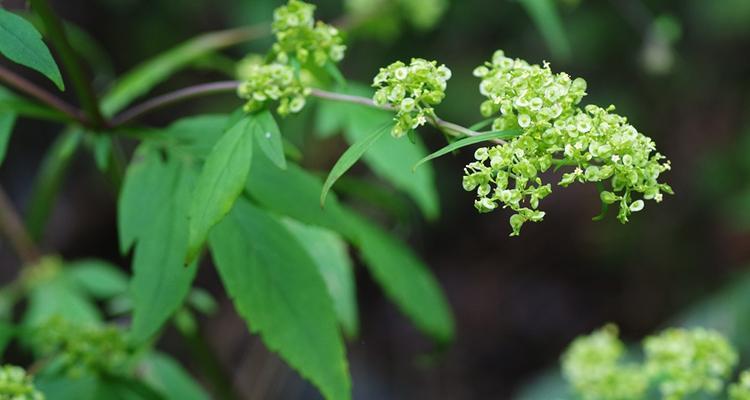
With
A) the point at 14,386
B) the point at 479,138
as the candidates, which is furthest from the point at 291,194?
the point at 14,386

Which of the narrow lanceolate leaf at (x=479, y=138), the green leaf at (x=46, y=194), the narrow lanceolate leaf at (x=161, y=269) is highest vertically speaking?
the green leaf at (x=46, y=194)

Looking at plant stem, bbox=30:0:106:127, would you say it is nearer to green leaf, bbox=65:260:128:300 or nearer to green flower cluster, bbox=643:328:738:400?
green leaf, bbox=65:260:128:300

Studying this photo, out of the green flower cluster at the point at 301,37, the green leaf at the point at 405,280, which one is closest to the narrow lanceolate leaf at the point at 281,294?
the green flower cluster at the point at 301,37

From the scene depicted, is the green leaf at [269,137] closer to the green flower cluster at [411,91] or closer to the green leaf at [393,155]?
the green flower cluster at [411,91]

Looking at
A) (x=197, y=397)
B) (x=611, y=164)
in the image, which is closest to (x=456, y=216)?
(x=197, y=397)

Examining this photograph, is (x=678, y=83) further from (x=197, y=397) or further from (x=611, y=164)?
(x=611, y=164)

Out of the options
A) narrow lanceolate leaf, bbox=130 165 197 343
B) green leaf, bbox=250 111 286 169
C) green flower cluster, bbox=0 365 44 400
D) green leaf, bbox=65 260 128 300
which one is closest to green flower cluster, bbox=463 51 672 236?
green leaf, bbox=250 111 286 169
